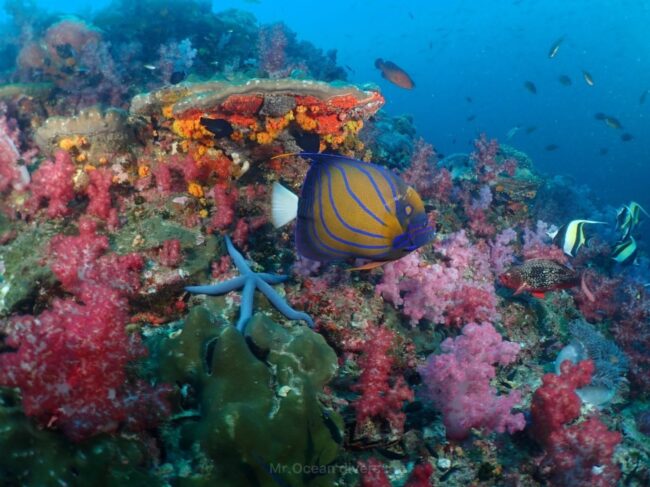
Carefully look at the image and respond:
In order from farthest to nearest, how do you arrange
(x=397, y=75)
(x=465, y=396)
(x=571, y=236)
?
(x=397, y=75) → (x=571, y=236) → (x=465, y=396)

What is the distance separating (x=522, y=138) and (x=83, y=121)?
105717 millimetres

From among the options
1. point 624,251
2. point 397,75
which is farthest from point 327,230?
point 397,75

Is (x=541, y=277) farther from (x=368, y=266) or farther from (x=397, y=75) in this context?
(x=397, y=75)

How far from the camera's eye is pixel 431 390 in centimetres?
300

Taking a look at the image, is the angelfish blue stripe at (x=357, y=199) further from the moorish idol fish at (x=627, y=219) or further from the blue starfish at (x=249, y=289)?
the moorish idol fish at (x=627, y=219)

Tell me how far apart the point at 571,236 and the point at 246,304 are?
15.0 ft

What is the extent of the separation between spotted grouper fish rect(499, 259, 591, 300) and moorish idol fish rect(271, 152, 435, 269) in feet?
9.86

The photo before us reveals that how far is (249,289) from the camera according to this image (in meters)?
3.26

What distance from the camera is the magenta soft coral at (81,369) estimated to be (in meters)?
1.94

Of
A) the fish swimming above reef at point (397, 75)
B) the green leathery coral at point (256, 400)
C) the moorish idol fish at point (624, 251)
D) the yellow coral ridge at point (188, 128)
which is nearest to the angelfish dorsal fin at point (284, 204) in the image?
the green leathery coral at point (256, 400)

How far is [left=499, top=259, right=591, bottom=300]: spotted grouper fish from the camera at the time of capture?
4270 mm

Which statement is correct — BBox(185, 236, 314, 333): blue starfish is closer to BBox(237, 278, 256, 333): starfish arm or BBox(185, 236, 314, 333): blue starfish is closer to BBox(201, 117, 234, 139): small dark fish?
BBox(237, 278, 256, 333): starfish arm

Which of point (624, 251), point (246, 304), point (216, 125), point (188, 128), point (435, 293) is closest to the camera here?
point (246, 304)

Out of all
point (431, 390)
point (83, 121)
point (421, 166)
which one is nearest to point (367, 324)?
point (431, 390)
